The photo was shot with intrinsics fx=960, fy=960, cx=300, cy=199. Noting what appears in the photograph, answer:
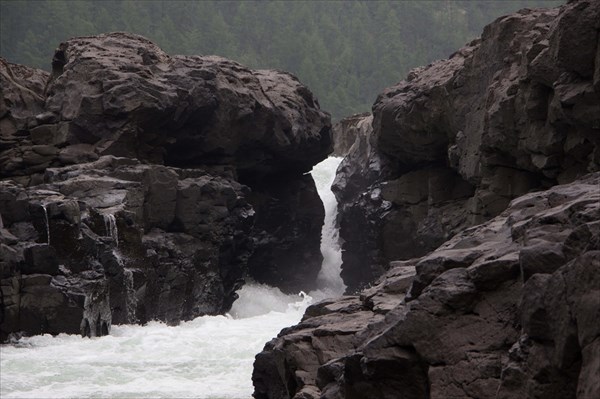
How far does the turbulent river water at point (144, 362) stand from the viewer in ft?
73.9

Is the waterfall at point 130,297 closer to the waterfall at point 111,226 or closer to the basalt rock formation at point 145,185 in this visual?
the basalt rock formation at point 145,185

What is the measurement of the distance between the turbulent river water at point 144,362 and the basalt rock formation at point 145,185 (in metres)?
1.57

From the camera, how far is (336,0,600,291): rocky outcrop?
2233 centimetres

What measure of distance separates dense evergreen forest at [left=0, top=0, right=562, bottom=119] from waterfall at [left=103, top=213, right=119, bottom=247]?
7866 cm

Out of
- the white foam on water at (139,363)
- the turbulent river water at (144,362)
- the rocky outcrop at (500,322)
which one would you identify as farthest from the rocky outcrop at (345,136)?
the rocky outcrop at (500,322)

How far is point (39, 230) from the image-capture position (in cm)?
3222

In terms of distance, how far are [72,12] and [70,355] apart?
99199mm

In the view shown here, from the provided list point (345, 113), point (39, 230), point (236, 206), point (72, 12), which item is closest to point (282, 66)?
point (345, 113)

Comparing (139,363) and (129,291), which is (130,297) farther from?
(139,363)

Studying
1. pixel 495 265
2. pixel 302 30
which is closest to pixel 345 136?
pixel 495 265

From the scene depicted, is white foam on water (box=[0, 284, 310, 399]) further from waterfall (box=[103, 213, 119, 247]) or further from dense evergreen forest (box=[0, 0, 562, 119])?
→ dense evergreen forest (box=[0, 0, 562, 119])

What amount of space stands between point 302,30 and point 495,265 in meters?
128

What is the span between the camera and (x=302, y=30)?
137 metres

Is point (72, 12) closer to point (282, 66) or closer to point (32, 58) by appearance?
point (32, 58)
